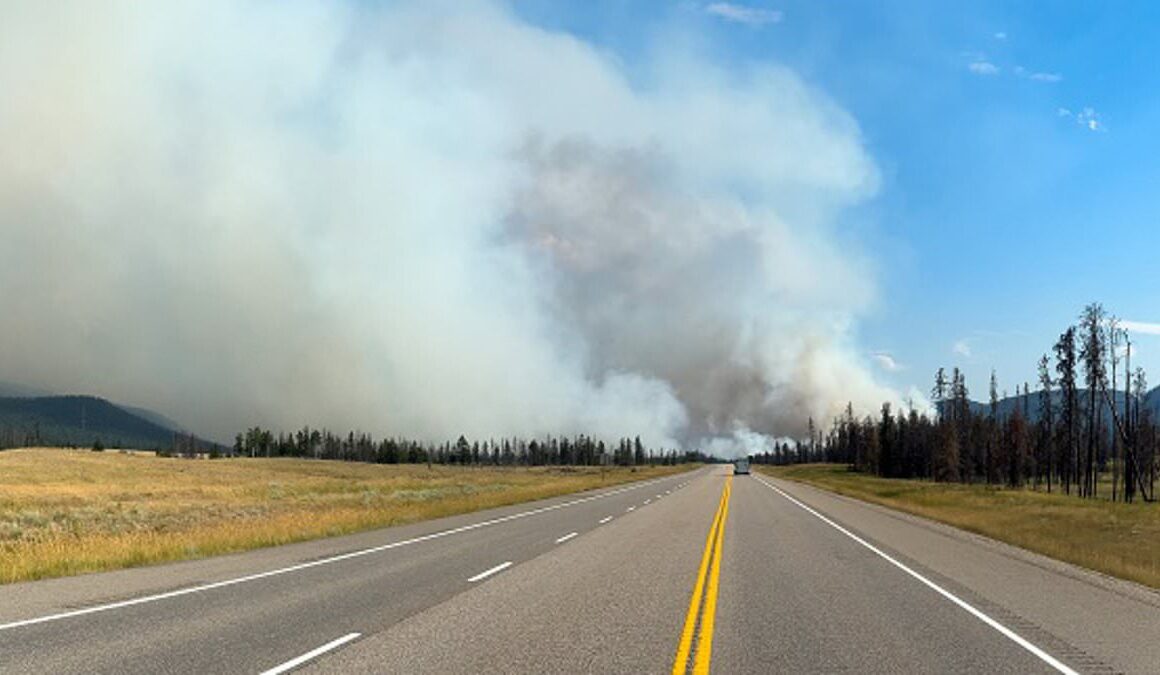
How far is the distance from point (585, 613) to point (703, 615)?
1.51m

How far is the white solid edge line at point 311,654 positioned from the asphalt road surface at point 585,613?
0.11 ft

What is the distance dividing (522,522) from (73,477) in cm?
7134

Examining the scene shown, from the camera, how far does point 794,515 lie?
33531mm

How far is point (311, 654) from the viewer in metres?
8.06

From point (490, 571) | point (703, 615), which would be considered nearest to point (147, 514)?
point (490, 571)

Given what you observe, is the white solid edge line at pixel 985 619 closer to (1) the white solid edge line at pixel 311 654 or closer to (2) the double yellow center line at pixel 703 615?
(2) the double yellow center line at pixel 703 615

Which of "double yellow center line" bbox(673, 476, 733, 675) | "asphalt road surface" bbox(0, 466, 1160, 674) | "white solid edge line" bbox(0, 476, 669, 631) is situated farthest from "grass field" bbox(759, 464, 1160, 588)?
"white solid edge line" bbox(0, 476, 669, 631)

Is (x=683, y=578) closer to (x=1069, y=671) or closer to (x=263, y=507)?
(x=1069, y=671)

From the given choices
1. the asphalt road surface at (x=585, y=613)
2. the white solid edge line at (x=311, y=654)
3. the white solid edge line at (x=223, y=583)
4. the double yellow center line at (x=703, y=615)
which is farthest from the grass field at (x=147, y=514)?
the double yellow center line at (x=703, y=615)

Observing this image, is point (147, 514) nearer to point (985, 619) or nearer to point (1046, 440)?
point (985, 619)

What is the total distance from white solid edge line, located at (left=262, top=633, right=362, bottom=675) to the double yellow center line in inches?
135

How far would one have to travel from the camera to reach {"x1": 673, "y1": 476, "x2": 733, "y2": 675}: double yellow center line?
7.84m

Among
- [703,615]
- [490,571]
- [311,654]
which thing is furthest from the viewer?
[490,571]

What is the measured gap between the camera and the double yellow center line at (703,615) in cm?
784
